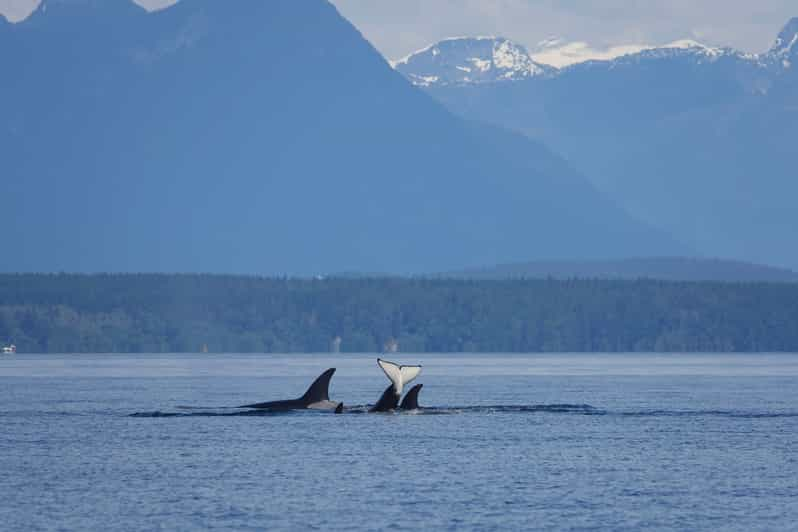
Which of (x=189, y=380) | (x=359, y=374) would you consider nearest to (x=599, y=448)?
(x=189, y=380)

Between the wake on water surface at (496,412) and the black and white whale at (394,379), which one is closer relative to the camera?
the black and white whale at (394,379)

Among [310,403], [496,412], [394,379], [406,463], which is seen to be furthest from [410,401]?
[406,463]

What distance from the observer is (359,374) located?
15138 cm

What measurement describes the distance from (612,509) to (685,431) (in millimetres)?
24943

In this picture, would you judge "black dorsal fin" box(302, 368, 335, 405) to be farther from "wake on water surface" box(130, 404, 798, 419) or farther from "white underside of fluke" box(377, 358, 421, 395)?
"white underside of fluke" box(377, 358, 421, 395)

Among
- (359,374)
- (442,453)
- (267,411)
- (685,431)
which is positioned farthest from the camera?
(359,374)

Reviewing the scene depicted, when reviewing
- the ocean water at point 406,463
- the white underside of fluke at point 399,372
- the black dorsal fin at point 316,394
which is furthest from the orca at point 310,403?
the white underside of fluke at point 399,372

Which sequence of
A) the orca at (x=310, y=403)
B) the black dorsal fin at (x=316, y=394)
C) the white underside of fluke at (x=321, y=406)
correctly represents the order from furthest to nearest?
the white underside of fluke at (x=321, y=406), the orca at (x=310, y=403), the black dorsal fin at (x=316, y=394)

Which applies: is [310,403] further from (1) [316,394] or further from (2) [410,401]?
(2) [410,401]

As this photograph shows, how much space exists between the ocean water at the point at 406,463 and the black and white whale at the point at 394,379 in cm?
86

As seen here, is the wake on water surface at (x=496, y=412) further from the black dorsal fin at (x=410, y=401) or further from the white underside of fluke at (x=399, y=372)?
the white underside of fluke at (x=399, y=372)

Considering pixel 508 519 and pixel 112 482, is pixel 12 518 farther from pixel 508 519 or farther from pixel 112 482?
pixel 508 519

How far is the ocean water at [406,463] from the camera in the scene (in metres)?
48.5

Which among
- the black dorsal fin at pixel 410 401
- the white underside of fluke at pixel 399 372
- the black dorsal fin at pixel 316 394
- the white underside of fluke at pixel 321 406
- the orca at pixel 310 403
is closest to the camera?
the white underside of fluke at pixel 399 372
